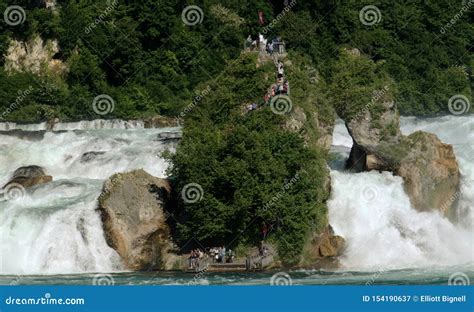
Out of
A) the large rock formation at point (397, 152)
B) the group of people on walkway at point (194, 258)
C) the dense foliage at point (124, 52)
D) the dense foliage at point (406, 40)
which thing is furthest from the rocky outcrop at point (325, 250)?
the dense foliage at point (406, 40)

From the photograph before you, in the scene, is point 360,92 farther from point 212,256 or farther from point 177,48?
point 177,48

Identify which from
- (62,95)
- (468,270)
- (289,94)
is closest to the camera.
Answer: (468,270)

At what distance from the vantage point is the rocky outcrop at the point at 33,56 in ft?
253

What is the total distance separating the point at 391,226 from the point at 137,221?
1117cm

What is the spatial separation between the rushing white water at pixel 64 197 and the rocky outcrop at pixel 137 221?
0.60m

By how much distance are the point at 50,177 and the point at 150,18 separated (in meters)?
35.0

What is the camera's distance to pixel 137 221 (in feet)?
136

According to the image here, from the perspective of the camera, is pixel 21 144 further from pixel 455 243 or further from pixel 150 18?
pixel 150 18

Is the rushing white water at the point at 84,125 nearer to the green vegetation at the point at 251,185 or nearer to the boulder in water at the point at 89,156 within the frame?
the boulder in water at the point at 89,156

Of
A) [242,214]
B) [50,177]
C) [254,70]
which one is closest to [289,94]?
[254,70]

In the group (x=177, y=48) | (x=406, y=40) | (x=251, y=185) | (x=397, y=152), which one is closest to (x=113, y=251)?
(x=251, y=185)

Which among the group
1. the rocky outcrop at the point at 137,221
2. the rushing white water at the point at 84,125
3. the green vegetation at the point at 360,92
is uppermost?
the rushing white water at the point at 84,125

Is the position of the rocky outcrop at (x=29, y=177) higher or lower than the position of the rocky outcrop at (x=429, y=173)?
higher

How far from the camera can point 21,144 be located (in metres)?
52.0
